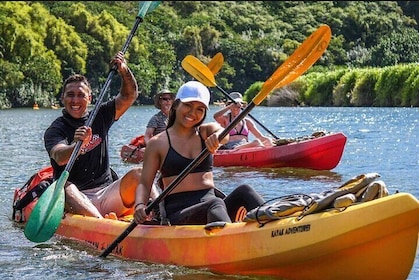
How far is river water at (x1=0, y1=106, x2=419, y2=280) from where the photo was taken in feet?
18.8

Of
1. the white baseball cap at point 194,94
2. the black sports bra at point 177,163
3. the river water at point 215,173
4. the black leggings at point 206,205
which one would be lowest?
the river water at point 215,173

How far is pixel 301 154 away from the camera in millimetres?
11742

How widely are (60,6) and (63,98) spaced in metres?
63.9

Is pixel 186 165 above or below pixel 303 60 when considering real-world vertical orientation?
below

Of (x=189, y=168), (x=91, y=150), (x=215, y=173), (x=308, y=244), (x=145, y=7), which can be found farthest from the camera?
(x=215, y=173)

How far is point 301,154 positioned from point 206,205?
6443 millimetres

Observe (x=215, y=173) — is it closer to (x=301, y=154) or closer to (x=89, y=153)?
(x=301, y=154)

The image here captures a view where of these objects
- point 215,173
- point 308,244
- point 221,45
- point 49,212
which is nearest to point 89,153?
point 49,212

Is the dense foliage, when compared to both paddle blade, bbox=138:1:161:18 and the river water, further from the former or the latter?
paddle blade, bbox=138:1:161:18

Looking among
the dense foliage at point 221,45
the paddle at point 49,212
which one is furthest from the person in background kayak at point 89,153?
the dense foliage at point 221,45

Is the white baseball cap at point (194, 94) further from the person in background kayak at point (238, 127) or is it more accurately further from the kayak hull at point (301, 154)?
the kayak hull at point (301, 154)

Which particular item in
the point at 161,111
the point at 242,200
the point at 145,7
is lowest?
the point at 161,111

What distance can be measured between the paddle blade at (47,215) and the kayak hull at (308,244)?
Result: 0.73 metres

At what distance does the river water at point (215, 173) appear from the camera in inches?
226
